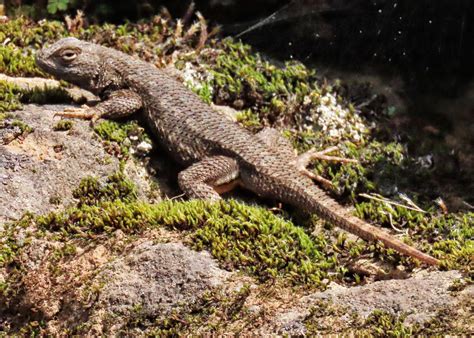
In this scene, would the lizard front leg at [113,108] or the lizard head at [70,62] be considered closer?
the lizard front leg at [113,108]

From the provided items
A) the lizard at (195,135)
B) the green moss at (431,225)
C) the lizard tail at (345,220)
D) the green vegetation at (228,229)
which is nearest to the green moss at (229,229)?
the green vegetation at (228,229)

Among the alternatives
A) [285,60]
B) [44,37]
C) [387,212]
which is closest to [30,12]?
[44,37]

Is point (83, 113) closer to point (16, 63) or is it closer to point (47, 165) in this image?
point (47, 165)

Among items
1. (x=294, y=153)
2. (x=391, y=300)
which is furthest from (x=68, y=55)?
(x=391, y=300)

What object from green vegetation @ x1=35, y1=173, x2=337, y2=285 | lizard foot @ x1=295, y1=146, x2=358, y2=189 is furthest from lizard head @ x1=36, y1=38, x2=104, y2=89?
lizard foot @ x1=295, y1=146, x2=358, y2=189

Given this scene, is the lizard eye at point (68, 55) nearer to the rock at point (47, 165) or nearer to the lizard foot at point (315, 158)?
the rock at point (47, 165)

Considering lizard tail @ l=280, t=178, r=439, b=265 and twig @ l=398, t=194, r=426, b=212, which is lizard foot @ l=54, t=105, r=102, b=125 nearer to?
lizard tail @ l=280, t=178, r=439, b=265
